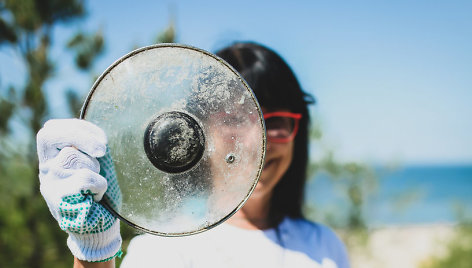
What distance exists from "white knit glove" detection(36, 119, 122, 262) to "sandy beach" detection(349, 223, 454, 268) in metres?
6.10

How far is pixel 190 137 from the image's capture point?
83 cm

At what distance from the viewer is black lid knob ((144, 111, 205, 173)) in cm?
81

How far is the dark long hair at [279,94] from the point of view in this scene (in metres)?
1.34

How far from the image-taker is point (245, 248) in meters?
1.29

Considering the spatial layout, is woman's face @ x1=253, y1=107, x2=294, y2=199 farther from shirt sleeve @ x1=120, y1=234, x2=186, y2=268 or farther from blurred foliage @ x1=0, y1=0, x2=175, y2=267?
blurred foliage @ x1=0, y1=0, x2=175, y2=267

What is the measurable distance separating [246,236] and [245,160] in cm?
52

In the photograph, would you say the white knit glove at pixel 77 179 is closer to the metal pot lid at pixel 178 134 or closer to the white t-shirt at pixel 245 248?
the metal pot lid at pixel 178 134

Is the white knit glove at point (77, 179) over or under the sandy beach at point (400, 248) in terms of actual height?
over

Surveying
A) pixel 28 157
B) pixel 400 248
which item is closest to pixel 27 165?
pixel 28 157

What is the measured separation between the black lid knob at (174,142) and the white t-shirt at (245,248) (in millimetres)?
424

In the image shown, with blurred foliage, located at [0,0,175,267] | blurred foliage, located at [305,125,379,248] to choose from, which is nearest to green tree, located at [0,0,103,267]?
blurred foliage, located at [0,0,175,267]

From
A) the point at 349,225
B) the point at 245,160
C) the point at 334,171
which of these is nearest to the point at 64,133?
the point at 245,160

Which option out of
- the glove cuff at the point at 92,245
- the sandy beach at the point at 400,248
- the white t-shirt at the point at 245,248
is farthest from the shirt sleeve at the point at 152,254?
the sandy beach at the point at 400,248

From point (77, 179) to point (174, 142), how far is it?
21cm
